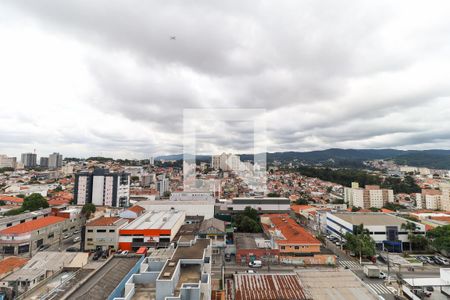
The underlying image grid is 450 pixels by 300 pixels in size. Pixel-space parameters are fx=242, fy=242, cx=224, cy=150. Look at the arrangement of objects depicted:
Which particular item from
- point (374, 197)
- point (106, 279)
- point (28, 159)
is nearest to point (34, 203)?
point (106, 279)

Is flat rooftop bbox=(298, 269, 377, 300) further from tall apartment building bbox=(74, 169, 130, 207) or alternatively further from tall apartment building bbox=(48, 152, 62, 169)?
tall apartment building bbox=(48, 152, 62, 169)

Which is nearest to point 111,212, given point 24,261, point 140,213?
point 140,213

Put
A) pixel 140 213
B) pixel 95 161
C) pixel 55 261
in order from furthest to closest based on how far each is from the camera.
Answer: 1. pixel 95 161
2. pixel 140 213
3. pixel 55 261

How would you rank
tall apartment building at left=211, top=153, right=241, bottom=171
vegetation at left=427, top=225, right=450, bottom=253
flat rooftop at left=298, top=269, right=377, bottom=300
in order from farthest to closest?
1. tall apartment building at left=211, top=153, right=241, bottom=171
2. vegetation at left=427, top=225, right=450, bottom=253
3. flat rooftop at left=298, top=269, right=377, bottom=300

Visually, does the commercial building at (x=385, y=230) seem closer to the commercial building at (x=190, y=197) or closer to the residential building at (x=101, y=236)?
the commercial building at (x=190, y=197)

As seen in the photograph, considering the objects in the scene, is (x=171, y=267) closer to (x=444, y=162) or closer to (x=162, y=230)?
(x=162, y=230)

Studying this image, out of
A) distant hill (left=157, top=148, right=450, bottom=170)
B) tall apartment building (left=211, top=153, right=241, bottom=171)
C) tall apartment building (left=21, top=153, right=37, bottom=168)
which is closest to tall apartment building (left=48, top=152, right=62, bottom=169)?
tall apartment building (left=21, top=153, right=37, bottom=168)
